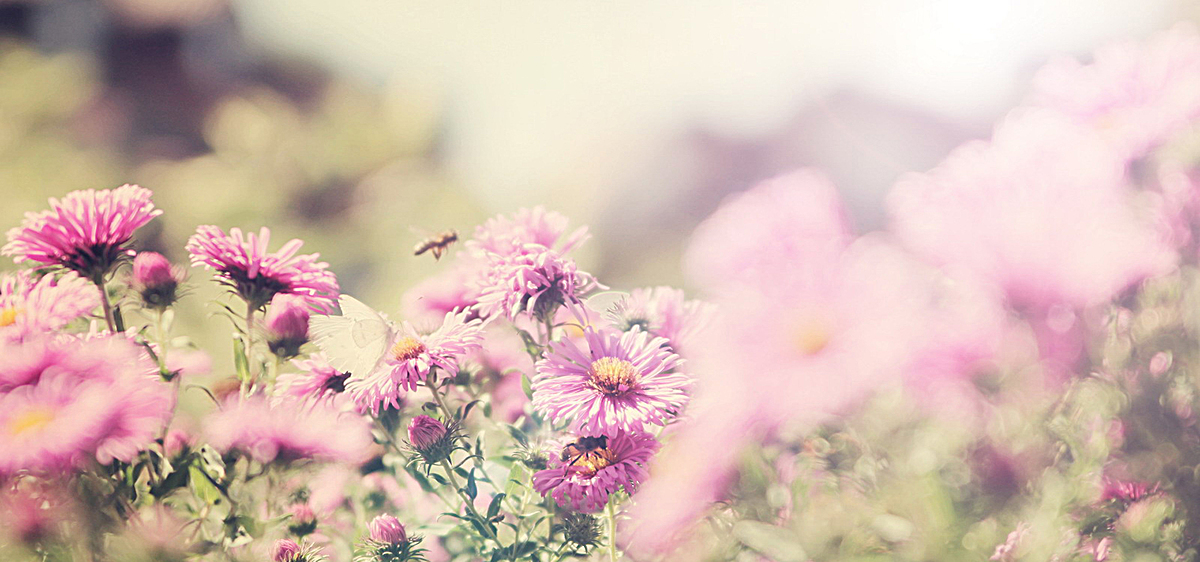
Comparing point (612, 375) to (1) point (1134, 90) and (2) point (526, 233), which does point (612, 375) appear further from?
(1) point (1134, 90)

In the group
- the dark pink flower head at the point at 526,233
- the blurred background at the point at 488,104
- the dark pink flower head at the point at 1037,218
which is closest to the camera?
the dark pink flower head at the point at 1037,218

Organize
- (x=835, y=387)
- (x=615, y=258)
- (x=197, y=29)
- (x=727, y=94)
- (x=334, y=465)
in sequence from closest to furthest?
(x=835, y=387) → (x=334, y=465) → (x=727, y=94) → (x=615, y=258) → (x=197, y=29)

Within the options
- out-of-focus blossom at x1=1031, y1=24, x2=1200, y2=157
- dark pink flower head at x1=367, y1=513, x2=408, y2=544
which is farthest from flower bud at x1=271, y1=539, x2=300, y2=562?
out-of-focus blossom at x1=1031, y1=24, x2=1200, y2=157

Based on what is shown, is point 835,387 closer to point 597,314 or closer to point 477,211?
point 597,314

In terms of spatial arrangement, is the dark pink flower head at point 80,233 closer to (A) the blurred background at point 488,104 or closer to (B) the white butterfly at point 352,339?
(B) the white butterfly at point 352,339

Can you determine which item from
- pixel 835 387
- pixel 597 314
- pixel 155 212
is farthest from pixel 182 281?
pixel 835 387

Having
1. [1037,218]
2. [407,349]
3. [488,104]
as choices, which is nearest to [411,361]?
[407,349]

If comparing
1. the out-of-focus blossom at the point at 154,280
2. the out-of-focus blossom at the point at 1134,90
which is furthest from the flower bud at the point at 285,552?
the out-of-focus blossom at the point at 1134,90
